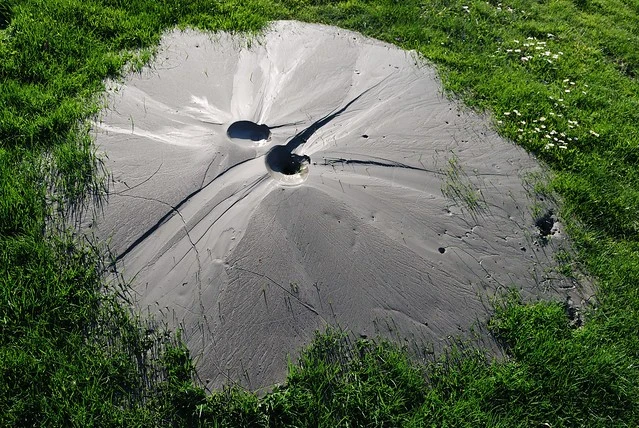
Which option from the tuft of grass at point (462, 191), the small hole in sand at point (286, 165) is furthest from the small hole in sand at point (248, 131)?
the tuft of grass at point (462, 191)

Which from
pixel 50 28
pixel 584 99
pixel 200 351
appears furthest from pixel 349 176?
pixel 50 28

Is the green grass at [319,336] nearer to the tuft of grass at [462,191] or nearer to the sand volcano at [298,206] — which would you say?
the sand volcano at [298,206]

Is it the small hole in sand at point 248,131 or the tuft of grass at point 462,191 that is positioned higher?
the small hole in sand at point 248,131

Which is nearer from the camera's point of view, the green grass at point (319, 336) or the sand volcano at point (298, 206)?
the green grass at point (319, 336)

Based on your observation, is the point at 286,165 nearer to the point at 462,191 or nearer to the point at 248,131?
the point at 248,131

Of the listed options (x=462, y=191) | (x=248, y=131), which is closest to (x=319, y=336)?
(x=462, y=191)

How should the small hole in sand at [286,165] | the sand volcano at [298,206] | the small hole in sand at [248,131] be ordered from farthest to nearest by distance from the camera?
the small hole in sand at [248,131] → the small hole in sand at [286,165] → the sand volcano at [298,206]

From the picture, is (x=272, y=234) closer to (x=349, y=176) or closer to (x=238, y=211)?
(x=238, y=211)

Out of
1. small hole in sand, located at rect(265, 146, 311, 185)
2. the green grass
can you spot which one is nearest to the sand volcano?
small hole in sand, located at rect(265, 146, 311, 185)
